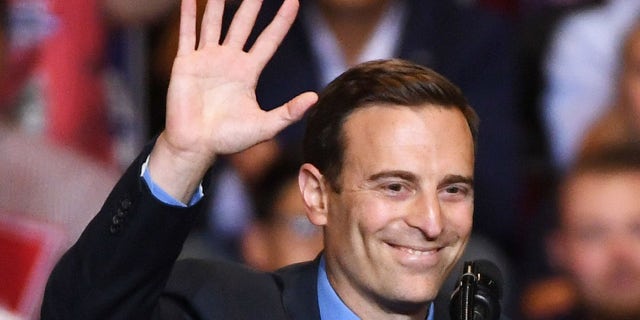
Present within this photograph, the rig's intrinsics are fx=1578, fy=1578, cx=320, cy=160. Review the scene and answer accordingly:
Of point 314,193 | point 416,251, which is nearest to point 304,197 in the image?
Result: point 314,193

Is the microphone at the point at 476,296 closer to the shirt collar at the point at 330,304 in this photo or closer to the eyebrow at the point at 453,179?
the eyebrow at the point at 453,179

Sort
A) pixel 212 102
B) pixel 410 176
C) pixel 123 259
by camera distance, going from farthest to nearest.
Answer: pixel 410 176 < pixel 212 102 < pixel 123 259

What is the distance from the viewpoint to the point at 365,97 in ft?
10.0

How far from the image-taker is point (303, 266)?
3.16m

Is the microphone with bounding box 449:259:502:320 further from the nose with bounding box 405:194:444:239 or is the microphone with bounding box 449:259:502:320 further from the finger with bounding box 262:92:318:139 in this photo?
the finger with bounding box 262:92:318:139

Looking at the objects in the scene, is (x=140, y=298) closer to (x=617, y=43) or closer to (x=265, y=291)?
(x=265, y=291)

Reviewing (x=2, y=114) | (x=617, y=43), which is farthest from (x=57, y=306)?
(x=617, y=43)

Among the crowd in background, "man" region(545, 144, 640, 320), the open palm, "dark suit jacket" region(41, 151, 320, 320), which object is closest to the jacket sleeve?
"dark suit jacket" region(41, 151, 320, 320)

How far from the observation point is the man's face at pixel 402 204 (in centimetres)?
294

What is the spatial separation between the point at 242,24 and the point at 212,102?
→ 17cm

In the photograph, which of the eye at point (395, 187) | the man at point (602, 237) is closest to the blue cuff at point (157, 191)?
the eye at point (395, 187)

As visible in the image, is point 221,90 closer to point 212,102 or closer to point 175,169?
point 212,102

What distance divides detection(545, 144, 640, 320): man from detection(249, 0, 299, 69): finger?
6.30ft

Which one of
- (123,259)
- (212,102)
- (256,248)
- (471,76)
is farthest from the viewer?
(471,76)
